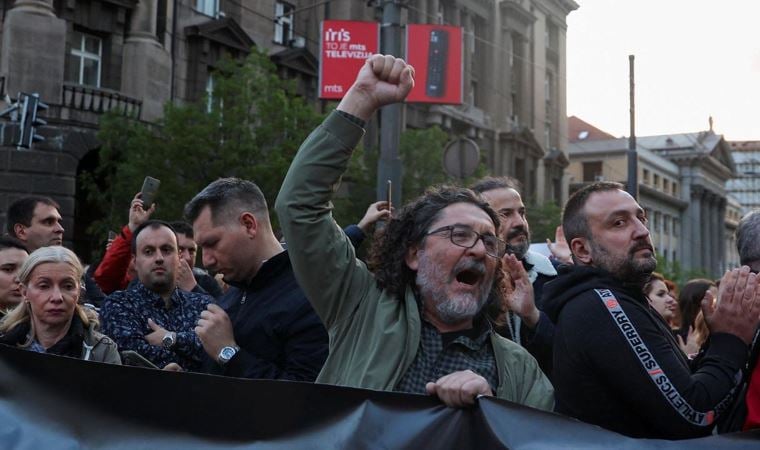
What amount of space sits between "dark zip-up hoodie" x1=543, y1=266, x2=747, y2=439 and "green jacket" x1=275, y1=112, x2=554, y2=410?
162 millimetres

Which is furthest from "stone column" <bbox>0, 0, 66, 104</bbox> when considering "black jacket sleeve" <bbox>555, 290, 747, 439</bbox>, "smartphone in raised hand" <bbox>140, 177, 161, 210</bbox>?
"black jacket sleeve" <bbox>555, 290, 747, 439</bbox>

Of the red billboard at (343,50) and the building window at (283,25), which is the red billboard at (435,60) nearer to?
the red billboard at (343,50)

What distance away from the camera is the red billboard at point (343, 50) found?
1839 centimetres

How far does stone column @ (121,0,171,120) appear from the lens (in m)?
24.5

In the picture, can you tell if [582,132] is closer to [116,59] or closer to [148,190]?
[116,59]

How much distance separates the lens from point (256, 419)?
9.62 feet

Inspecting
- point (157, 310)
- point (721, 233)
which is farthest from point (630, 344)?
point (721, 233)

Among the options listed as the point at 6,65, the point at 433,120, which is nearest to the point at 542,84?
the point at 433,120

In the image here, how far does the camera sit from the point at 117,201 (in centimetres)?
2244

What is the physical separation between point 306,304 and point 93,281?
11.1 feet

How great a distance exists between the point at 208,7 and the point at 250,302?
25227 mm

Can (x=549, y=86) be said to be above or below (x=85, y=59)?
above

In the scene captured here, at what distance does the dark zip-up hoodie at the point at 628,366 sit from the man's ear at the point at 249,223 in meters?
1.48

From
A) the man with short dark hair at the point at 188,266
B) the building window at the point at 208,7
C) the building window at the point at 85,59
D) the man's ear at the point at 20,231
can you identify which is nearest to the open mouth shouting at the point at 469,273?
the man with short dark hair at the point at 188,266
